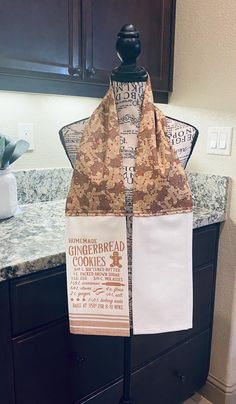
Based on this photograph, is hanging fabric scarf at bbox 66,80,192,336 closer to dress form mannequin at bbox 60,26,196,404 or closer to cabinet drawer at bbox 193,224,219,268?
dress form mannequin at bbox 60,26,196,404

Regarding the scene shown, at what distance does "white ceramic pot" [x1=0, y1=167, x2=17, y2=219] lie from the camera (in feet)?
4.06

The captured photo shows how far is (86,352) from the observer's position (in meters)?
1.05

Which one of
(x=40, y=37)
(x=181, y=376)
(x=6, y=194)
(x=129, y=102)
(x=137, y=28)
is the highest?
(x=137, y=28)

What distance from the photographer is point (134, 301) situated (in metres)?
0.82

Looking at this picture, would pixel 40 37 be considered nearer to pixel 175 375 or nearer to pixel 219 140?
pixel 219 140

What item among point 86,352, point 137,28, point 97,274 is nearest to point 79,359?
point 86,352

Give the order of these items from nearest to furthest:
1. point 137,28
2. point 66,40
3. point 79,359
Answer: point 79,359 < point 66,40 < point 137,28

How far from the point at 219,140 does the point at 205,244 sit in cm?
43

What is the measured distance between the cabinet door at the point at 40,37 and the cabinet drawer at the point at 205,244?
2.54 feet

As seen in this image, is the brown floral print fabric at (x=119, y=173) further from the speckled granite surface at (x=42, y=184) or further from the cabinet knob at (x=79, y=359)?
the speckled granite surface at (x=42, y=184)

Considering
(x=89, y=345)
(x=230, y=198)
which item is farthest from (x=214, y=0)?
(x=89, y=345)

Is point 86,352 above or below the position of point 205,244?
A: below

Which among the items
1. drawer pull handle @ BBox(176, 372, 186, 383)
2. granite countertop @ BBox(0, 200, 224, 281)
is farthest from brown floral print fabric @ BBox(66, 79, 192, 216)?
drawer pull handle @ BBox(176, 372, 186, 383)

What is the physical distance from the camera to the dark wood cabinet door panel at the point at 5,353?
2.76 ft
